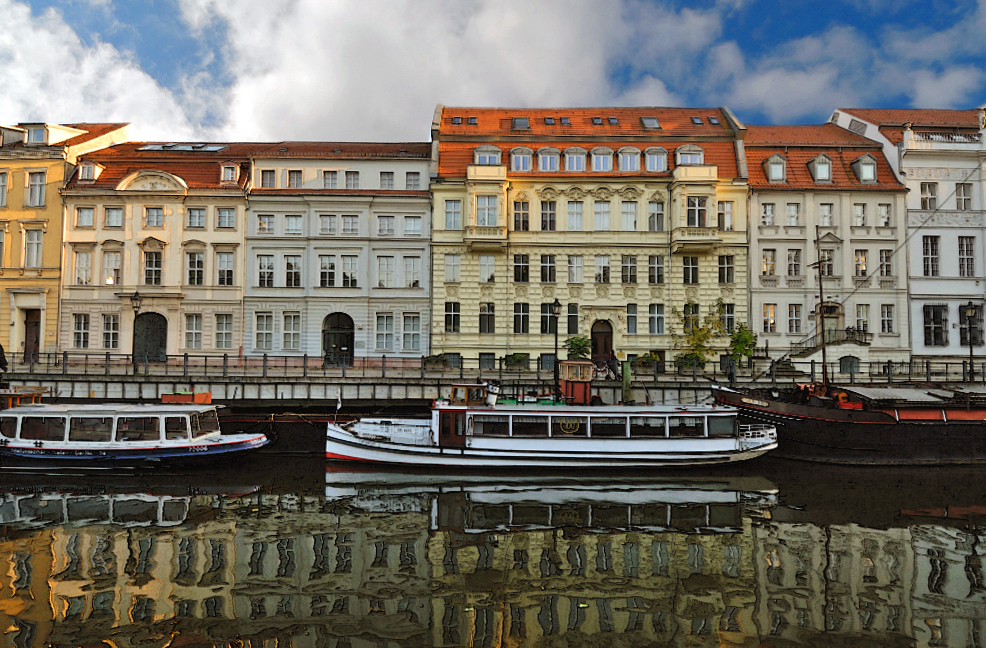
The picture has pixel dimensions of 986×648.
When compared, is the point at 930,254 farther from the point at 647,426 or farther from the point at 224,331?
the point at 224,331

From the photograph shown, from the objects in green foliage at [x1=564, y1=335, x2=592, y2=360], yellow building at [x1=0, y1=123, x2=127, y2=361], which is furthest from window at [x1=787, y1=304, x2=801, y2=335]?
yellow building at [x1=0, y1=123, x2=127, y2=361]

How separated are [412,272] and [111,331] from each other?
19.2 meters

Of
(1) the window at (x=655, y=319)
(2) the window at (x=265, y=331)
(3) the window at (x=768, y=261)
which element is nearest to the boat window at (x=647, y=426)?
(1) the window at (x=655, y=319)

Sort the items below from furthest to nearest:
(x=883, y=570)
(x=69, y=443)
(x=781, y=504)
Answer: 1. (x=69, y=443)
2. (x=781, y=504)
3. (x=883, y=570)

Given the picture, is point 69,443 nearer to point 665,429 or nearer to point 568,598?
point 568,598

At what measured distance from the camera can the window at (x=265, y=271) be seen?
122 feet

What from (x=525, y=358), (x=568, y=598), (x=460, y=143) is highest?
(x=460, y=143)

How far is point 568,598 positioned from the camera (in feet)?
36.6

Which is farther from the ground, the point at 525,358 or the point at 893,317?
the point at 893,317

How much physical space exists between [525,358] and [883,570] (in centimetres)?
2297

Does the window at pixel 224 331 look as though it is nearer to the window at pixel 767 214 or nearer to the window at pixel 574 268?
the window at pixel 574 268

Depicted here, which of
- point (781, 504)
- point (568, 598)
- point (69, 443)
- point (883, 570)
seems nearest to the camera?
point (568, 598)

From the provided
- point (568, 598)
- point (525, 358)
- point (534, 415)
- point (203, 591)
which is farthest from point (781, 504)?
point (525, 358)

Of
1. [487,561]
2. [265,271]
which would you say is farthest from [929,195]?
[265,271]
